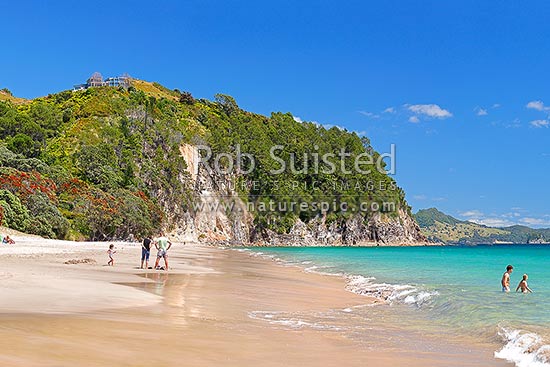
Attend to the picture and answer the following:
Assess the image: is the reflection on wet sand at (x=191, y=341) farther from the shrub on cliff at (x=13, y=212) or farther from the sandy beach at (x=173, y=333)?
the shrub on cliff at (x=13, y=212)

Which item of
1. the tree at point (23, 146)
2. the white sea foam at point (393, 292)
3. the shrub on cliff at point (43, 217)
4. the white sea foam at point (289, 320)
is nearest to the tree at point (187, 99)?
the tree at point (23, 146)

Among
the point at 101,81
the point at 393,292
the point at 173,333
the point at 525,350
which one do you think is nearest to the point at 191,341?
the point at 173,333

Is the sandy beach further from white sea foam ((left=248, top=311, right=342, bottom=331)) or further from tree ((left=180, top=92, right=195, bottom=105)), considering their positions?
tree ((left=180, top=92, right=195, bottom=105))

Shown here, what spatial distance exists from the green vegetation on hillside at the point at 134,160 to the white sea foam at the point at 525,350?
34.4 metres

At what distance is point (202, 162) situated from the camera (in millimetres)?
96562

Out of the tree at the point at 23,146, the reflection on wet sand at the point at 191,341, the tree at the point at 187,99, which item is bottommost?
the reflection on wet sand at the point at 191,341

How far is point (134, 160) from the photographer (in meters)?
80.9

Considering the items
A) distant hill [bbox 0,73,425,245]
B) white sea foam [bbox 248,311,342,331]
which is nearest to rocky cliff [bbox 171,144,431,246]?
distant hill [bbox 0,73,425,245]

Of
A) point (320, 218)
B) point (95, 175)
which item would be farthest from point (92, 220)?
point (320, 218)

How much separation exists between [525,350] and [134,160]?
77.8m

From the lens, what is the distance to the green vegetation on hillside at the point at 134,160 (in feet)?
161

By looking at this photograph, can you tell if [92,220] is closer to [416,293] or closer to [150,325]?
[416,293]

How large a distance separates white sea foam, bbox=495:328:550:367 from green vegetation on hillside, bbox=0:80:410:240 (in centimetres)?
3440

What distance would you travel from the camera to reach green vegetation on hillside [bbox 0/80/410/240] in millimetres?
49188
